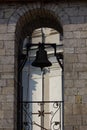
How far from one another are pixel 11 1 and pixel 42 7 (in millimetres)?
602

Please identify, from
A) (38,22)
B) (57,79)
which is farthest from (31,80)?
(38,22)

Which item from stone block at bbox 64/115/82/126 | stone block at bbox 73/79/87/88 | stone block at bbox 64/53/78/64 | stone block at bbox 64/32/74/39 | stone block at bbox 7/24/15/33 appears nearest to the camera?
stone block at bbox 64/115/82/126

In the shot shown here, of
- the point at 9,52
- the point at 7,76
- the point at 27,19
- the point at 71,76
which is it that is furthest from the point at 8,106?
the point at 27,19

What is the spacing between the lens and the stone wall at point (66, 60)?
11.0 meters

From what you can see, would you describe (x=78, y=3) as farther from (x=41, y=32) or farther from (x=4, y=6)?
(x=41, y=32)

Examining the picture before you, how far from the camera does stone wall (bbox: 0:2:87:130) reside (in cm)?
1103

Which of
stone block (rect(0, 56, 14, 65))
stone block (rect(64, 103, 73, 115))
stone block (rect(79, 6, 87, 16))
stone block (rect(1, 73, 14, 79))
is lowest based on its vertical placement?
stone block (rect(64, 103, 73, 115))

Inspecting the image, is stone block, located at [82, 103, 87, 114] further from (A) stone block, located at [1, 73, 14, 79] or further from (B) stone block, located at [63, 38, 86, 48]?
(A) stone block, located at [1, 73, 14, 79]

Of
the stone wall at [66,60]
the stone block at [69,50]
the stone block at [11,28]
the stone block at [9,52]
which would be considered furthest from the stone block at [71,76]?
the stone block at [11,28]

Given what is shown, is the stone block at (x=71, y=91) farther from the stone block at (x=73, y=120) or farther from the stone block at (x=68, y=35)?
the stone block at (x=68, y=35)

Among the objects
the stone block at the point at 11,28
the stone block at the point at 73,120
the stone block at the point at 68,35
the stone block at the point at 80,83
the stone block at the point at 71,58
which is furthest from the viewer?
the stone block at the point at 11,28

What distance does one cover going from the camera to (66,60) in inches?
442

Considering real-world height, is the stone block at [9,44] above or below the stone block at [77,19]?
below

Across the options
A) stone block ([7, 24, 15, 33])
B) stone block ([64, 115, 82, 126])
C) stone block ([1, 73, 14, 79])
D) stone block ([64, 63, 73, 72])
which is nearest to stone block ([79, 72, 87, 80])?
stone block ([64, 63, 73, 72])
